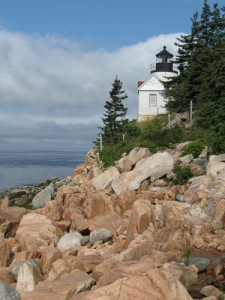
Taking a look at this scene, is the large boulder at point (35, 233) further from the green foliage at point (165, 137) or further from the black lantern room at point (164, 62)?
the black lantern room at point (164, 62)

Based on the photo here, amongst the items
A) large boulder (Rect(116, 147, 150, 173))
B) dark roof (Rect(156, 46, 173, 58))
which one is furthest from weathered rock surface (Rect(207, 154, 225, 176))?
dark roof (Rect(156, 46, 173, 58))

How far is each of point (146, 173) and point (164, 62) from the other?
90.9 ft

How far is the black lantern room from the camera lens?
145ft

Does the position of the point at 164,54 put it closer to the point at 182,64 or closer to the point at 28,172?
the point at 182,64

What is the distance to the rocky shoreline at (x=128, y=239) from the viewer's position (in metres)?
8.82

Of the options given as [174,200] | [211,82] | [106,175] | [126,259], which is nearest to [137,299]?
[126,259]

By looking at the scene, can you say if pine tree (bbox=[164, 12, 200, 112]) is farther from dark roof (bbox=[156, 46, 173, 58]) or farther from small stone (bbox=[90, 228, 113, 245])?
small stone (bbox=[90, 228, 113, 245])

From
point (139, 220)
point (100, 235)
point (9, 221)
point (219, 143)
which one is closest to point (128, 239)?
point (139, 220)

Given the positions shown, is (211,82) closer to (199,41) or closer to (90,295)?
(199,41)

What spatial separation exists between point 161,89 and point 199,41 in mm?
6113

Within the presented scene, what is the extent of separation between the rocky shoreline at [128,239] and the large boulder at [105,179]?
0.20 ft

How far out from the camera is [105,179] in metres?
22.0

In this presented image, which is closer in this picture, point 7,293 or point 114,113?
point 7,293

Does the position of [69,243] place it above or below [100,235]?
below
